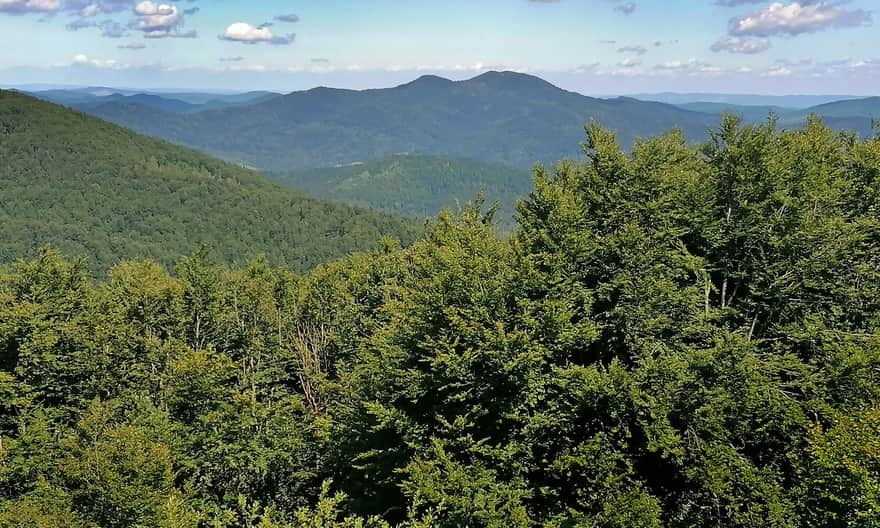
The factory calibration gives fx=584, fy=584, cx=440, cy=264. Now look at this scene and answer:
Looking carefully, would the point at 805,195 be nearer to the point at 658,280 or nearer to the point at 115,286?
the point at 658,280

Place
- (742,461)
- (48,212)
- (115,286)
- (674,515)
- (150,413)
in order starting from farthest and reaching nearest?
(48,212) → (115,286) → (150,413) → (674,515) → (742,461)

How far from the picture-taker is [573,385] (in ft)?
62.3

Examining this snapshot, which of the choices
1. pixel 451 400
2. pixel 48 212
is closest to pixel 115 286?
pixel 451 400

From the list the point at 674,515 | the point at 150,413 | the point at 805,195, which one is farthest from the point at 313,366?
the point at 805,195

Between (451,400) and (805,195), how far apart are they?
16.3 meters

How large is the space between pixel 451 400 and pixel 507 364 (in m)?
3.27

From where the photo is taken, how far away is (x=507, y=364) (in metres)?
18.9

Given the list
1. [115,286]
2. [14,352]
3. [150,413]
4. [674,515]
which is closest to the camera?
[674,515]

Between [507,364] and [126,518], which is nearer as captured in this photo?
[507,364]

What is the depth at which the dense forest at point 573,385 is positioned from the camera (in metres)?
16.9

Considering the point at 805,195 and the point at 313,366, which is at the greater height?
the point at 805,195

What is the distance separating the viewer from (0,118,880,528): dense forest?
1691 centimetres

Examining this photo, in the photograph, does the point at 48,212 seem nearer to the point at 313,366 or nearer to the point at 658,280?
the point at 313,366

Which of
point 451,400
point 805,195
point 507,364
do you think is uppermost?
point 805,195
